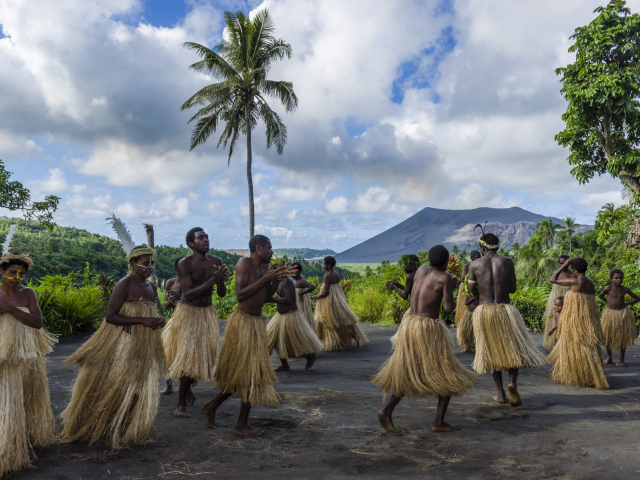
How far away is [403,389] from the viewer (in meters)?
4.25

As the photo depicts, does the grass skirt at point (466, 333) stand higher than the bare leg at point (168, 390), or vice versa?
the grass skirt at point (466, 333)

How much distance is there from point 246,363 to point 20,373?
1.61m

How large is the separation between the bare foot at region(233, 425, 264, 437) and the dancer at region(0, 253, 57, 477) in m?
1.37

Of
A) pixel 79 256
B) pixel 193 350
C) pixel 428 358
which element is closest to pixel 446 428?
pixel 428 358

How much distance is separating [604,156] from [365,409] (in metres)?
19.9

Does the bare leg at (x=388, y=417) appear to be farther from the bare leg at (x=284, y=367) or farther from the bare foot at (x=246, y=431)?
the bare leg at (x=284, y=367)

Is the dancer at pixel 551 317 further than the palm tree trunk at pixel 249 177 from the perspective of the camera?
No

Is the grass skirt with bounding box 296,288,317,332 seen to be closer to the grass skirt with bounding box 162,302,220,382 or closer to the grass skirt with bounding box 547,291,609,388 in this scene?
the grass skirt with bounding box 162,302,220,382

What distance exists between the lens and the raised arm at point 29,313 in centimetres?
361

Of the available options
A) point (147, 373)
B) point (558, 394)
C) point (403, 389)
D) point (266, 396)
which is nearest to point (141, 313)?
point (147, 373)

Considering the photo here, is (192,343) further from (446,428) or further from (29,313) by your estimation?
(446,428)

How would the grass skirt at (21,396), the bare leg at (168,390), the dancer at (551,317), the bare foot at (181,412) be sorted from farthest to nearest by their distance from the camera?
the dancer at (551,317), the bare leg at (168,390), the bare foot at (181,412), the grass skirt at (21,396)

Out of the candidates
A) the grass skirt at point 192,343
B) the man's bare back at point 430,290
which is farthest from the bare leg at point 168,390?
the man's bare back at point 430,290

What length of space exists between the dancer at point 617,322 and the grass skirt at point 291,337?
160 inches
